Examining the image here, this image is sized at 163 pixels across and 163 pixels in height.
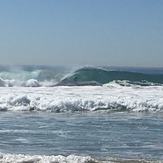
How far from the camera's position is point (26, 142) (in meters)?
12.6

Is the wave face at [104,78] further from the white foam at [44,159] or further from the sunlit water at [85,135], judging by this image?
the white foam at [44,159]

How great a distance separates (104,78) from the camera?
117 ft

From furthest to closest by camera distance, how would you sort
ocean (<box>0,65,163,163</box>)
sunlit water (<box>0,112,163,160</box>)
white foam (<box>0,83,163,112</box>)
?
1. white foam (<box>0,83,163,112</box>)
2. sunlit water (<box>0,112,163,160</box>)
3. ocean (<box>0,65,163,163</box>)

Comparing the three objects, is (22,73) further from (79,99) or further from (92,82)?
(79,99)

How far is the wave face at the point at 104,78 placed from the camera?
34.9m

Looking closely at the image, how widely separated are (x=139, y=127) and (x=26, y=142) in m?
4.03

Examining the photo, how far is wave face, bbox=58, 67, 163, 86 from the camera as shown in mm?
34938

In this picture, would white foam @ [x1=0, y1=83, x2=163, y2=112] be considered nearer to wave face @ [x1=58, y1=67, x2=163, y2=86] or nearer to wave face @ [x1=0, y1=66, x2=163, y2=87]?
wave face @ [x1=0, y1=66, x2=163, y2=87]

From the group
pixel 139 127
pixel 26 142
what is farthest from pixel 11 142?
pixel 139 127

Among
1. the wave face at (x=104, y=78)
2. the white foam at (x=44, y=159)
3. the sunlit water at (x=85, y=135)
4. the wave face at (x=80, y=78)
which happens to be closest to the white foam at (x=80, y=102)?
the sunlit water at (x=85, y=135)

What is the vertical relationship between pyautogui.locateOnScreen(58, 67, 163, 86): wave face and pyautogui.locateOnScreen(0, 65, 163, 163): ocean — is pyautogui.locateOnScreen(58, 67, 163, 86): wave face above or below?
above

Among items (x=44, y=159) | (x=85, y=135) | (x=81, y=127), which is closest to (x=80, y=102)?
(x=81, y=127)

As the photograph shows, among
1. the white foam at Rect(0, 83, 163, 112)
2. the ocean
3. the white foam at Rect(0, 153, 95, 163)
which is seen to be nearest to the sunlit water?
the ocean

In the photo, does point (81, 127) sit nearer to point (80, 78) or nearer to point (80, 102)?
point (80, 102)
